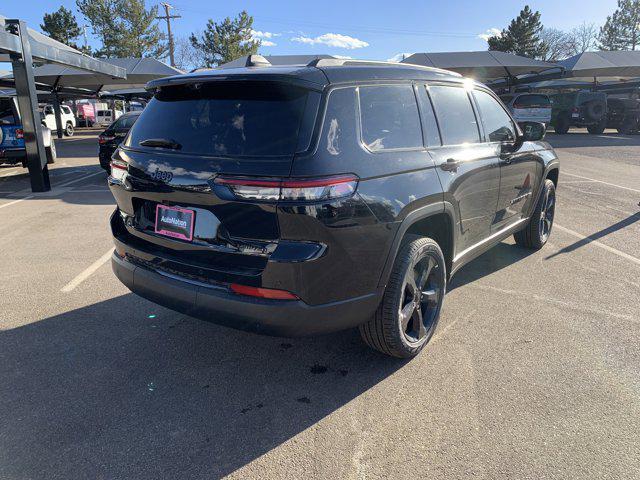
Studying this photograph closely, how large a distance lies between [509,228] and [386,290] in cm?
232

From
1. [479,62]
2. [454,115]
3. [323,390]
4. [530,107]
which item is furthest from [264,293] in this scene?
[479,62]

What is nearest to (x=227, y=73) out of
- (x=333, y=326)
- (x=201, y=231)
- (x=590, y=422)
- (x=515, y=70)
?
(x=201, y=231)

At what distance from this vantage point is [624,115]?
2547 centimetres

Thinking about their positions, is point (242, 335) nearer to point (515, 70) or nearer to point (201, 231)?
point (201, 231)

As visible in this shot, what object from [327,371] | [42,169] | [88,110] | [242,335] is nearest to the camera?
[327,371]

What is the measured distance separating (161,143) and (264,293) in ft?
3.95

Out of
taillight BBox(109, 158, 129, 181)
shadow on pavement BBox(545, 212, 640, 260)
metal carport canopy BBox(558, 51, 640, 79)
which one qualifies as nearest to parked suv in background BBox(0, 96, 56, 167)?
taillight BBox(109, 158, 129, 181)

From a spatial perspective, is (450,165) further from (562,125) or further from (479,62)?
(479,62)

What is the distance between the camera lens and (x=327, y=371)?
3.08 meters

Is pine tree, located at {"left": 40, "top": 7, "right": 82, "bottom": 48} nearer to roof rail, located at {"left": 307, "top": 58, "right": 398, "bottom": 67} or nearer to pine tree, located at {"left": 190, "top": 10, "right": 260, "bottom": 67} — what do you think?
pine tree, located at {"left": 190, "top": 10, "right": 260, "bottom": 67}

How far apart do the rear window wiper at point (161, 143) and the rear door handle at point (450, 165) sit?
1729 mm

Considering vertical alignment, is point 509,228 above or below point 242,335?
above

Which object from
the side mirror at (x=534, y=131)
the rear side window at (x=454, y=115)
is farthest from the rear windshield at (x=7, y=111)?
the side mirror at (x=534, y=131)

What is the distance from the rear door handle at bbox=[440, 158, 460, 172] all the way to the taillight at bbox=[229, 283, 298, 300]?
1.47 meters
